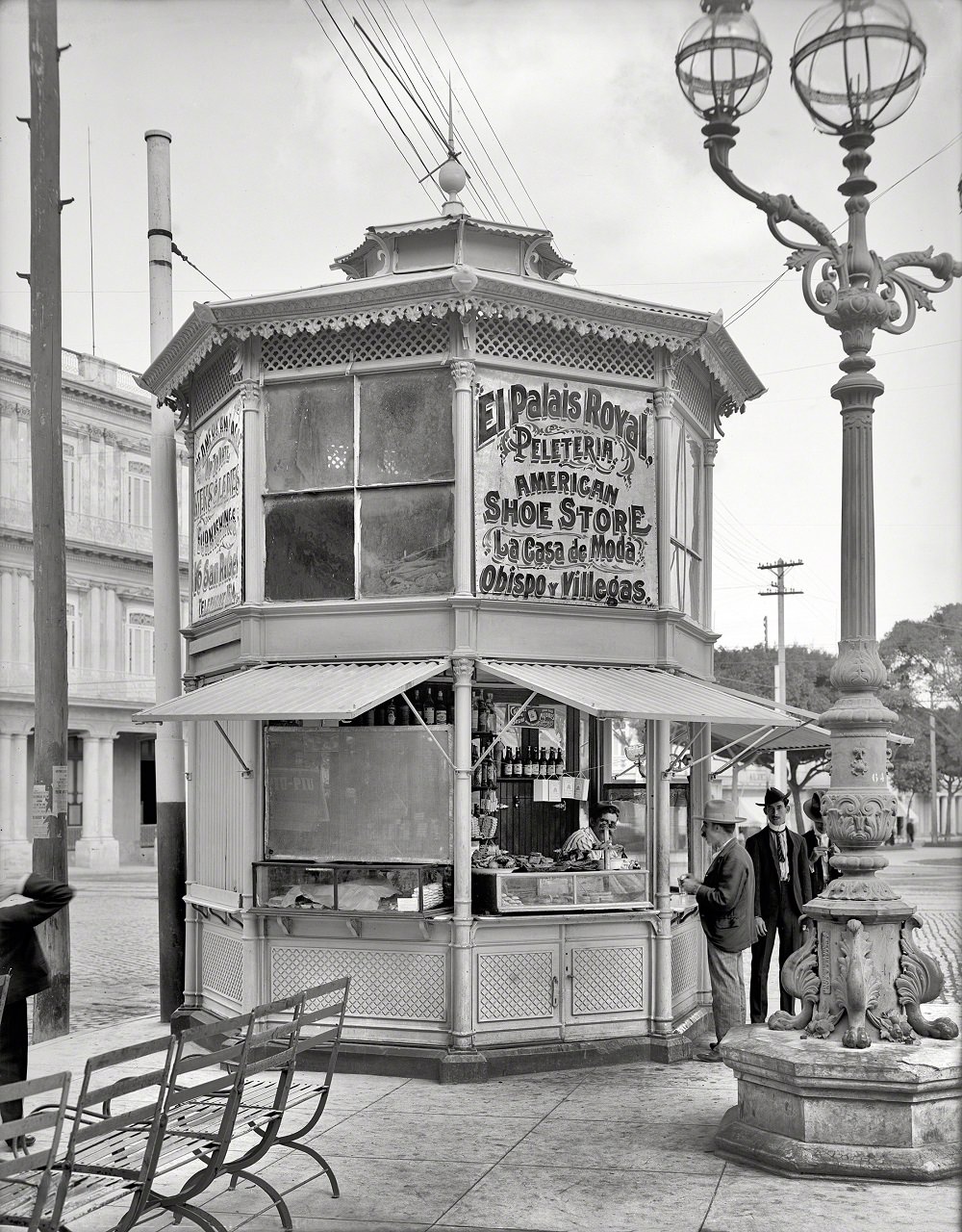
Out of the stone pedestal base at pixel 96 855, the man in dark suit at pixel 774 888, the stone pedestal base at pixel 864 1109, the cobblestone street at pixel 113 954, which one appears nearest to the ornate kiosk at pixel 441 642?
the man in dark suit at pixel 774 888

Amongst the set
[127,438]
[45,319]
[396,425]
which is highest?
[127,438]

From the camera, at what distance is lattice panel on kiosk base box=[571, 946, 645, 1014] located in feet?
32.0

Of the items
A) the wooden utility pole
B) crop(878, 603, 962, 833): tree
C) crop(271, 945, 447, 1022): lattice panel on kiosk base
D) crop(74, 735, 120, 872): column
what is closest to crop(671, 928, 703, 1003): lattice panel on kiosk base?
crop(271, 945, 447, 1022): lattice panel on kiosk base

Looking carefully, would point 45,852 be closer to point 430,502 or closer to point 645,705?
point 430,502

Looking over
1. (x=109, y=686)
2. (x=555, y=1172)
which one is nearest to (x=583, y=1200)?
(x=555, y=1172)

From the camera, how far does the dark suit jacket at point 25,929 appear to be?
737 centimetres

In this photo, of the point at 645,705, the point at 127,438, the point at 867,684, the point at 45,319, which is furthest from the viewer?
the point at 127,438

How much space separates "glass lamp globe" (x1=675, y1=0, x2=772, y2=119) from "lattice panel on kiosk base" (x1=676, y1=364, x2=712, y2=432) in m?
4.47

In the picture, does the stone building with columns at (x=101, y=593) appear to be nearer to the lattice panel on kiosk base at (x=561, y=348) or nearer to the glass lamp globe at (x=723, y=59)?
the lattice panel on kiosk base at (x=561, y=348)

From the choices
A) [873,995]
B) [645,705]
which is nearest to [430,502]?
[645,705]

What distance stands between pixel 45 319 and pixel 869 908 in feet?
28.2

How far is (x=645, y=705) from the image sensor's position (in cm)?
917

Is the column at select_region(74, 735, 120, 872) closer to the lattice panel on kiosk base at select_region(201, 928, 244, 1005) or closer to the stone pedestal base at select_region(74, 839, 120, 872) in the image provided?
the stone pedestal base at select_region(74, 839, 120, 872)

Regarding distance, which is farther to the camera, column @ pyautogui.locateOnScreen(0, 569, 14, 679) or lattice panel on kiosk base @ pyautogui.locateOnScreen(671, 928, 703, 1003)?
column @ pyautogui.locateOnScreen(0, 569, 14, 679)
